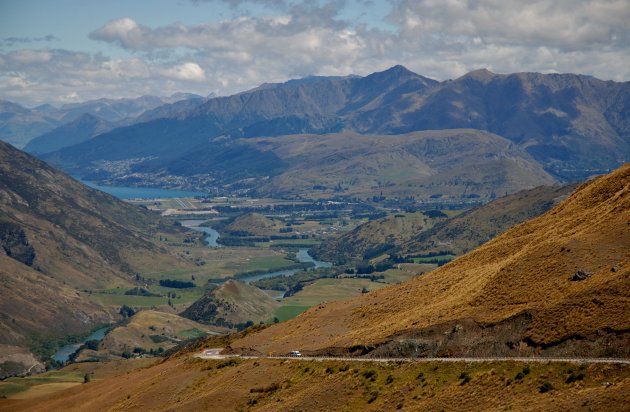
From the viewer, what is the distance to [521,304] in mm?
88875

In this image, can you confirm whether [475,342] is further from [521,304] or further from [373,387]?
[373,387]

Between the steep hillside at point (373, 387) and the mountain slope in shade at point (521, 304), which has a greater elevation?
the mountain slope in shade at point (521, 304)

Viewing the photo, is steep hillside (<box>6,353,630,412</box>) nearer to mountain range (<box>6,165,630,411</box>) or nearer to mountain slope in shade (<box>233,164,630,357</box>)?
mountain range (<box>6,165,630,411</box>)

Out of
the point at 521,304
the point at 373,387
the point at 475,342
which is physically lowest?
the point at 373,387

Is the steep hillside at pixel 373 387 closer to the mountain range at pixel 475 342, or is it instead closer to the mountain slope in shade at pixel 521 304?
the mountain range at pixel 475 342

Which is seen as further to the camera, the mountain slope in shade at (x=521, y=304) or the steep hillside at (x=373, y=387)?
the mountain slope in shade at (x=521, y=304)

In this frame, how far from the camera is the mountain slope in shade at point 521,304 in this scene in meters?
79.1

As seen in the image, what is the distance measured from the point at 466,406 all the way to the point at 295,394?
78.0ft

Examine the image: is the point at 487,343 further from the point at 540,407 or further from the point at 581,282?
the point at 540,407

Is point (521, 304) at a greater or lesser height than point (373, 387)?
greater

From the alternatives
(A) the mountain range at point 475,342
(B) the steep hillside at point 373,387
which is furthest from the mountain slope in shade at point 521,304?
(B) the steep hillside at point 373,387

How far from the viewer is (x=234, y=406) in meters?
96.6

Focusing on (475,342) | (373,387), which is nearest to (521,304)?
(475,342)

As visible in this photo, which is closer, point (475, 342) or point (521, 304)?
point (475, 342)
